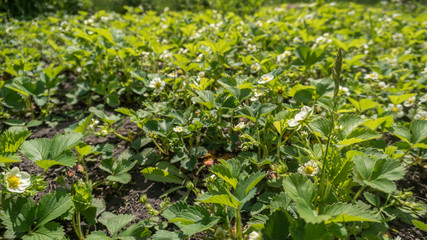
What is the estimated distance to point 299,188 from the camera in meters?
1.20

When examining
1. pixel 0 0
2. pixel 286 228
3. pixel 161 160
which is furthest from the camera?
pixel 0 0

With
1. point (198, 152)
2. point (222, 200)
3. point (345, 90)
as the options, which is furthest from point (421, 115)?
point (222, 200)

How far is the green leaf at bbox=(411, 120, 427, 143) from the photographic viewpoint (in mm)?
1676

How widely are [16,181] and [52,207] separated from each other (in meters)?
0.20

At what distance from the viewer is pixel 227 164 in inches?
53.4

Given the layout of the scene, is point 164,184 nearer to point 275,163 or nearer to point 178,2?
point 275,163

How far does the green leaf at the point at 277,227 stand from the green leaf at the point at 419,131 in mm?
979

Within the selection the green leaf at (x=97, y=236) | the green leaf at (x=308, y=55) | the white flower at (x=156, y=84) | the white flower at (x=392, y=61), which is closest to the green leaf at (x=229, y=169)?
the green leaf at (x=97, y=236)

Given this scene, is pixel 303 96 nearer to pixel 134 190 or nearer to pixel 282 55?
pixel 282 55

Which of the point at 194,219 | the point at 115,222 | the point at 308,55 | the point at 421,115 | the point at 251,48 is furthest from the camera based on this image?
the point at 251,48

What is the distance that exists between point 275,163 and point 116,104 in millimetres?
1416

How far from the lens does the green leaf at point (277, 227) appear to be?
1.21m

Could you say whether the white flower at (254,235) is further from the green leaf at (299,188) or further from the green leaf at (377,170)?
the green leaf at (377,170)

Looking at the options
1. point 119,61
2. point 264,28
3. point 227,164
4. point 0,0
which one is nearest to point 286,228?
point 227,164
